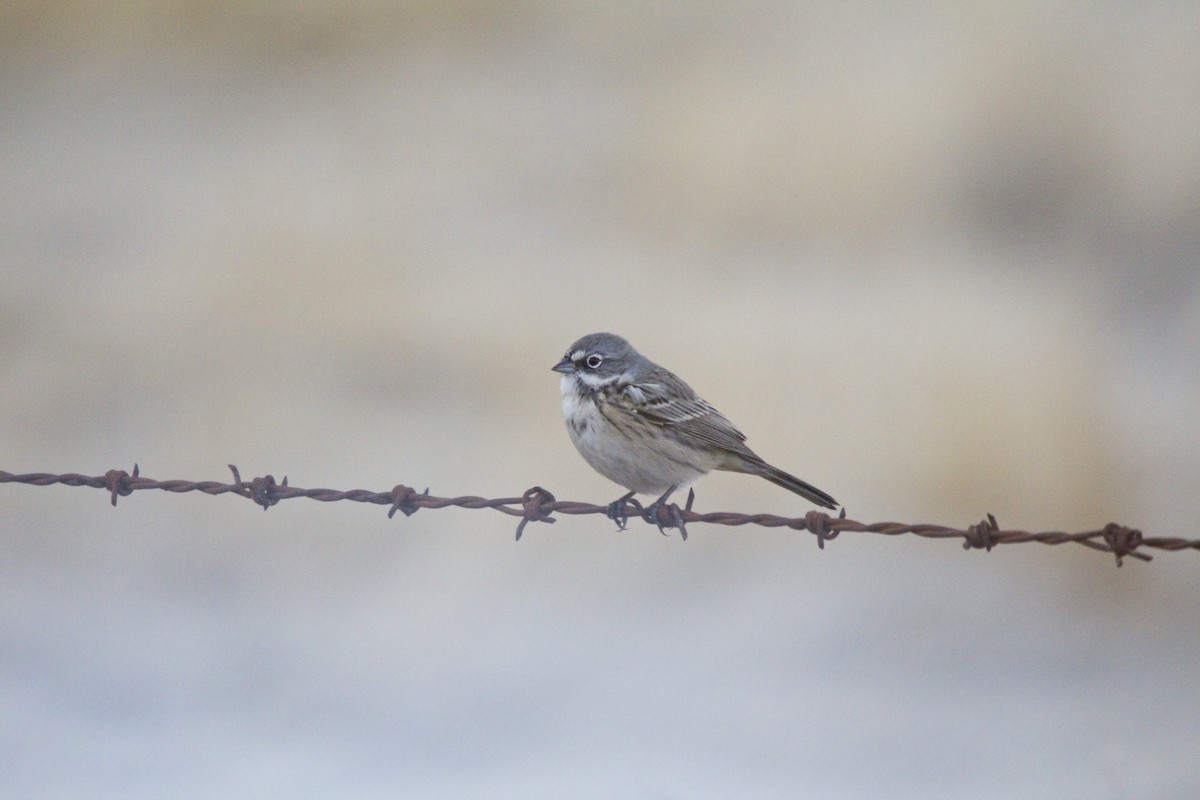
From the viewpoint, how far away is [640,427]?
16.4ft

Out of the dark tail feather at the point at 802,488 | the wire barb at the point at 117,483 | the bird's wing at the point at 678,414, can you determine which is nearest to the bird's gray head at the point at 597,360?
the bird's wing at the point at 678,414

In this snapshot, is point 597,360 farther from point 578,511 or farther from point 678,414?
point 578,511

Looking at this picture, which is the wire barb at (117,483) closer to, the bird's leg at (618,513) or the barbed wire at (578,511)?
the barbed wire at (578,511)

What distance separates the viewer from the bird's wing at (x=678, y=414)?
16.6 feet

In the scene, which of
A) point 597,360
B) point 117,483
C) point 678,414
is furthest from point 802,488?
point 117,483

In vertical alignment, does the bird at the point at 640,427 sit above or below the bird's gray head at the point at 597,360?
below

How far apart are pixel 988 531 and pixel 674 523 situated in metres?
1.58

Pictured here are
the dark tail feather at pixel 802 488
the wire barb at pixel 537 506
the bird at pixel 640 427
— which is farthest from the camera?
the bird at pixel 640 427

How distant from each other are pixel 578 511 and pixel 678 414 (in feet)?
4.47

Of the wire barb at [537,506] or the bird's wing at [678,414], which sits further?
the bird's wing at [678,414]

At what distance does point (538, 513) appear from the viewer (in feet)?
13.1

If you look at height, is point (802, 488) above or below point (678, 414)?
below

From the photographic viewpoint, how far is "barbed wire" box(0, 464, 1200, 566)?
3091 millimetres

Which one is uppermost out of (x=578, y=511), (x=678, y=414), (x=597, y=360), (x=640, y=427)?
(x=597, y=360)
